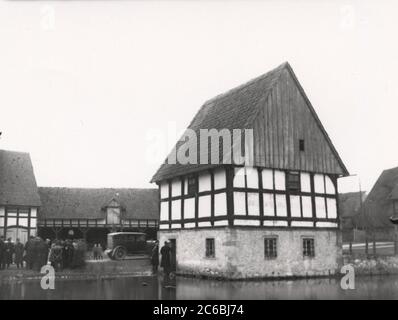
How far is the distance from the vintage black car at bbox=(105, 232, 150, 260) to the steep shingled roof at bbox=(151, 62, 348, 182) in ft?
25.1

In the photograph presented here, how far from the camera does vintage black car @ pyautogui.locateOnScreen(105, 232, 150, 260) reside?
34.6 m

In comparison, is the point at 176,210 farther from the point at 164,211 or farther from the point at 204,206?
the point at 204,206

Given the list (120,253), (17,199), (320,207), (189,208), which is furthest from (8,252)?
(320,207)

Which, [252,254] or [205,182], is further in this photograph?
[205,182]

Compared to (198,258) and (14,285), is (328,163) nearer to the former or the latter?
(198,258)

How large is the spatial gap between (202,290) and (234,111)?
11389 mm

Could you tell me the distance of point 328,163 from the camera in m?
26.6

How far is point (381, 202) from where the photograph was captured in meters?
50.8

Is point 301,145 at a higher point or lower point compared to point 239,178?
higher

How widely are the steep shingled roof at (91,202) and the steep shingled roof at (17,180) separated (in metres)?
4.02

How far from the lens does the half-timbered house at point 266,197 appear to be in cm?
2338

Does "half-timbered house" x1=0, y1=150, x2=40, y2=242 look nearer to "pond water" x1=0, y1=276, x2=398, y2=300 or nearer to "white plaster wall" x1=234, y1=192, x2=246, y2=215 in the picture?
"pond water" x1=0, y1=276, x2=398, y2=300

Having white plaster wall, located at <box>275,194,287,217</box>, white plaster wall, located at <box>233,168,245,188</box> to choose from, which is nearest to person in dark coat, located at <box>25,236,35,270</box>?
white plaster wall, located at <box>233,168,245,188</box>

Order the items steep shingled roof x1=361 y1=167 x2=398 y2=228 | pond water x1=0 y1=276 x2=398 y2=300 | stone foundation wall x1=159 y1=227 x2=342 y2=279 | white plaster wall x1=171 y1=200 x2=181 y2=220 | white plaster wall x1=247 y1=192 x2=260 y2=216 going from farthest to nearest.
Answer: steep shingled roof x1=361 y1=167 x2=398 y2=228 < white plaster wall x1=171 y1=200 x2=181 y2=220 < white plaster wall x1=247 y1=192 x2=260 y2=216 < stone foundation wall x1=159 y1=227 x2=342 y2=279 < pond water x1=0 y1=276 x2=398 y2=300
